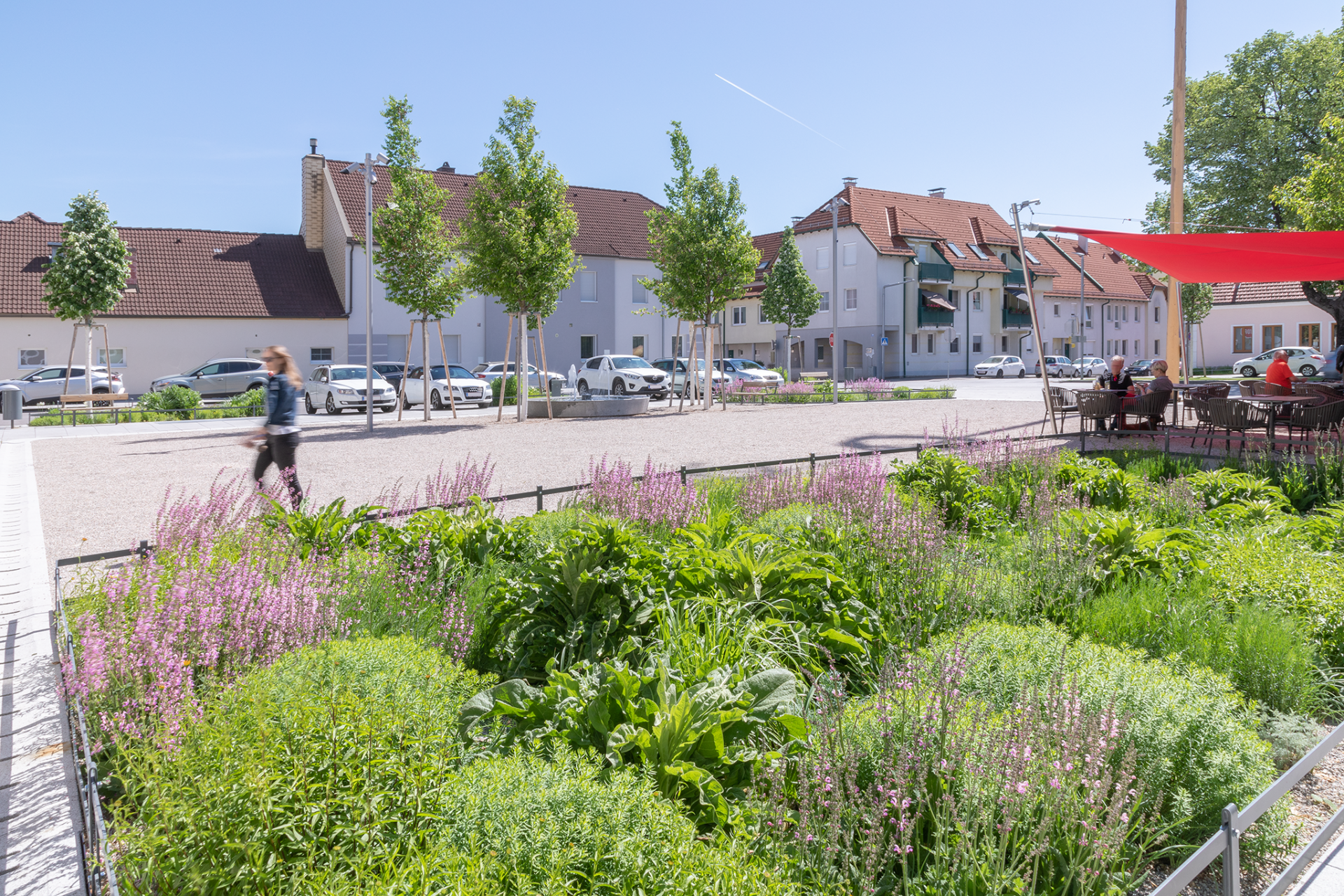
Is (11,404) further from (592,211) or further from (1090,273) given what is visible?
(1090,273)

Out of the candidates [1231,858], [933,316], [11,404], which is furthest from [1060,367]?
[1231,858]

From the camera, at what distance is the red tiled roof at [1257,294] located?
5331 cm

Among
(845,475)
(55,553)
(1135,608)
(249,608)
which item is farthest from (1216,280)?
(55,553)

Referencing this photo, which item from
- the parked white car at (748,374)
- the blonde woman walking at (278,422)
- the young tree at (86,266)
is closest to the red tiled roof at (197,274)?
the young tree at (86,266)

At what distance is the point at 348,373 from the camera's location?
29469mm

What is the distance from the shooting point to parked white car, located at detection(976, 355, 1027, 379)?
5494cm

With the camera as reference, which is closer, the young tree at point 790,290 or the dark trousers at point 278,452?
the dark trousers at point 278,452

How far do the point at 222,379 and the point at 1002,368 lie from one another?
4241 centimetres

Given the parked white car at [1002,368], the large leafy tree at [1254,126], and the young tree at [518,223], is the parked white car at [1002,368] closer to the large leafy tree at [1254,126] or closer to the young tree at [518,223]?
the large leafy tree at [1254,126]

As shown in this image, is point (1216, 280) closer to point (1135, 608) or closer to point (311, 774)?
point (1135, 608)

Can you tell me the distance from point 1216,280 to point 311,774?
14.5 m

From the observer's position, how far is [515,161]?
857 inches

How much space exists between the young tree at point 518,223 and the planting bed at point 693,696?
53.2ft

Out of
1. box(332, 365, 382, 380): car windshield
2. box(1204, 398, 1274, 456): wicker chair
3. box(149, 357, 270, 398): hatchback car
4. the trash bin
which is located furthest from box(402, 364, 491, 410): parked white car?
box(1204, 398, 1274, 456): wicker chair
